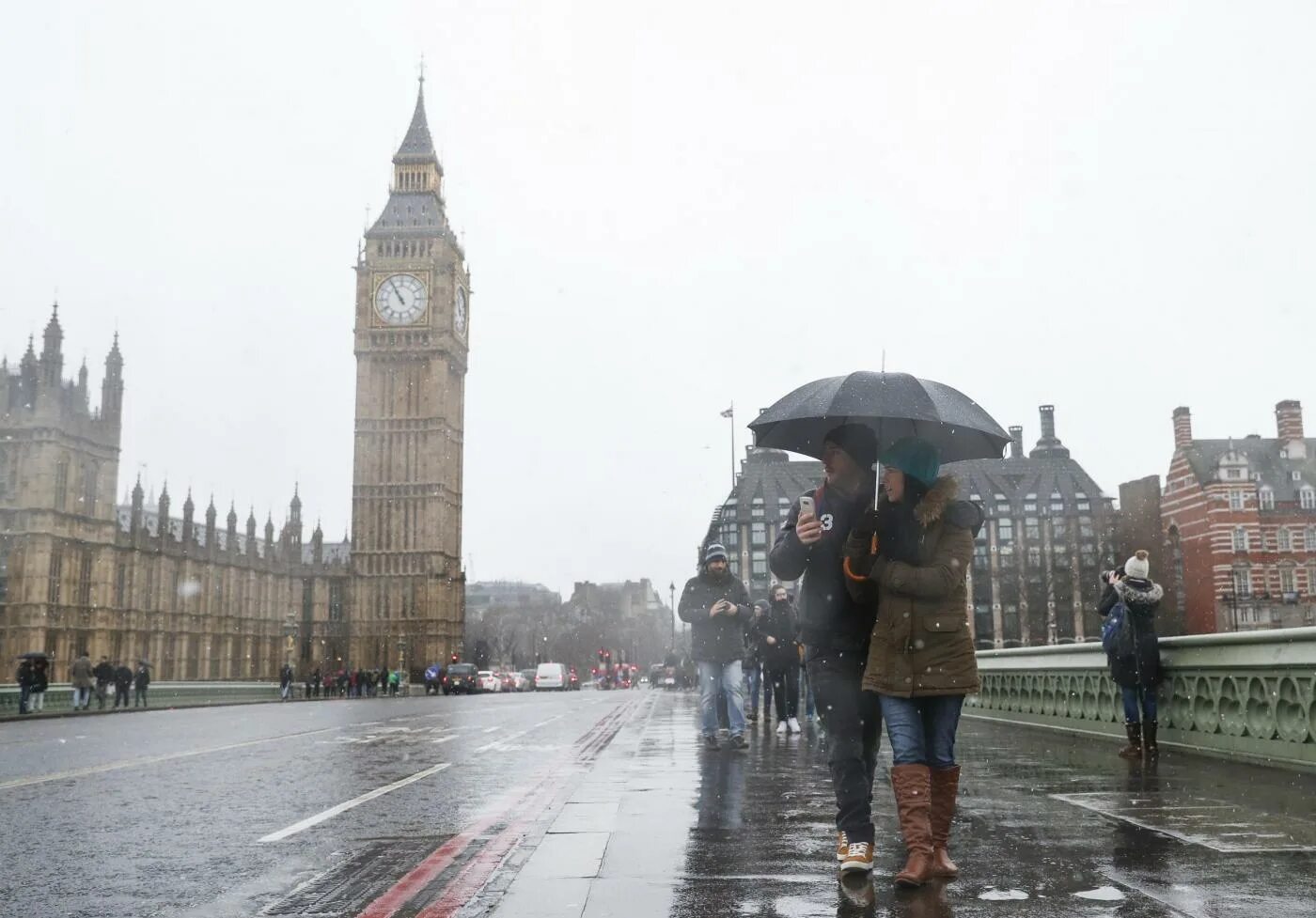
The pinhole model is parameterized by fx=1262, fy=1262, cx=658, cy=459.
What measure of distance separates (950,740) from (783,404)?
1978mm

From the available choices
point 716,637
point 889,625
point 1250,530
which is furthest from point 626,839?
point 1250,530

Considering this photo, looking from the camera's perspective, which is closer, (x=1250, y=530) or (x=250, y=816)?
(x=250, y=816)

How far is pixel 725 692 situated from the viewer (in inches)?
519

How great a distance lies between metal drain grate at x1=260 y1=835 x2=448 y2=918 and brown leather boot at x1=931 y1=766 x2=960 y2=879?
2296 mm

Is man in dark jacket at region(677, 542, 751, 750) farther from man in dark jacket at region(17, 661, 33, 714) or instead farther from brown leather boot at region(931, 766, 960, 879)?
man in dark jacket at region(17, 661, 33, 714)

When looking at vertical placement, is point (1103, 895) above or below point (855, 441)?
below

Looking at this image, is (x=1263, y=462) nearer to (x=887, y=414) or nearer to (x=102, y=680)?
(x=102, y=680)

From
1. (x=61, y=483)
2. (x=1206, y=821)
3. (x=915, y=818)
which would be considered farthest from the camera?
(x=61, y=483)

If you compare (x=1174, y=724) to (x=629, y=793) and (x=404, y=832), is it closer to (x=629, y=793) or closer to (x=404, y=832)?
(x=629, y=793)

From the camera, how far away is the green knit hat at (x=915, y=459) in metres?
5.50

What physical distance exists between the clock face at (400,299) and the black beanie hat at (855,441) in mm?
104151

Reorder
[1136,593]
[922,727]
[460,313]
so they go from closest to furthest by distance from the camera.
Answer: [922,727] → [1136,593] → [460,313]

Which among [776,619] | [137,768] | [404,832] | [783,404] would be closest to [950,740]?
[783,404]

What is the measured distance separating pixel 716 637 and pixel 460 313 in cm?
10259
